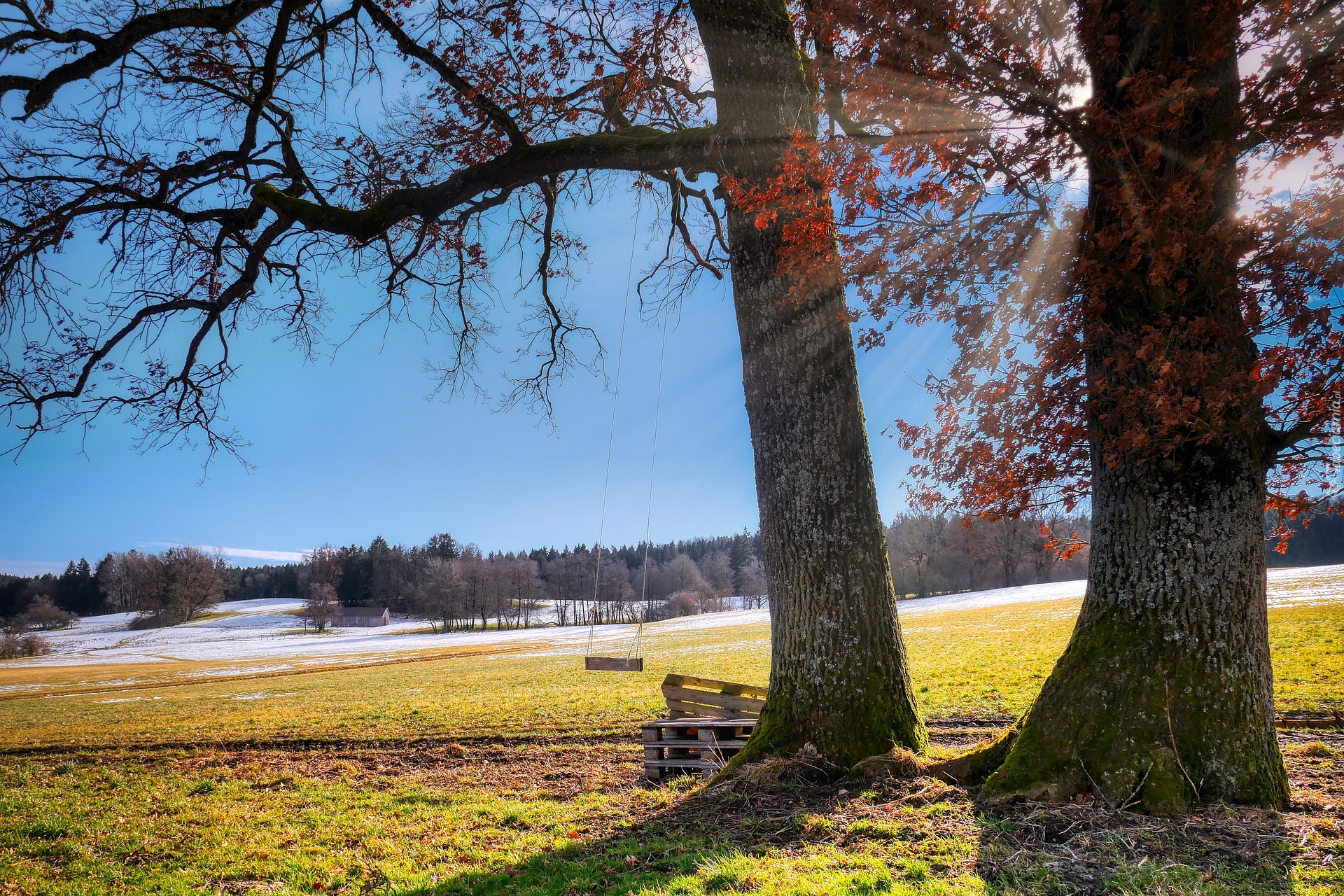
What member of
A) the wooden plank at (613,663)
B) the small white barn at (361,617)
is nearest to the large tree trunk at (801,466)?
the wooden plank at (613,663)

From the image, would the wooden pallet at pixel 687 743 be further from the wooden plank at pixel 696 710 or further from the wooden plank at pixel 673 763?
the wooden plank at pixel 696 710

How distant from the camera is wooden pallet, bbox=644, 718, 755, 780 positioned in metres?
6.83

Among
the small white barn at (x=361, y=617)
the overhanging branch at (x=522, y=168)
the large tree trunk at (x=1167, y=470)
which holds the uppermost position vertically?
the overhanging branch at (x=522, y=168)

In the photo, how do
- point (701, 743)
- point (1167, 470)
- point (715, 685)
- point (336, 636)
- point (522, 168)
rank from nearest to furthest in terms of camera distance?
point (1167, 470) → point (701, 743) → point (522, 168) → point (715, 685) → point (336, 636)

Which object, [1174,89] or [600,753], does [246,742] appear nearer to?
[600,753]

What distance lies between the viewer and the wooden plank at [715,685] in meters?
7.83

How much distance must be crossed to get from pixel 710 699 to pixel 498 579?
88.8 meters

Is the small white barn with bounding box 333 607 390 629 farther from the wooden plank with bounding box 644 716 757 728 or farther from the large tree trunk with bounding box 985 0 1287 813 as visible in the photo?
the large tree trunk with bounding box 985 0 1287 813

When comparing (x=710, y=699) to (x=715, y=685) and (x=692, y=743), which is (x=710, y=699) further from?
(x=692, y=743)

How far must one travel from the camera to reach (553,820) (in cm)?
539

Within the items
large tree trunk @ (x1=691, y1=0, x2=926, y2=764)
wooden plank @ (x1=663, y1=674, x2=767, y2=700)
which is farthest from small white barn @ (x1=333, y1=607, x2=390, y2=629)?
large tree trunk @ (x1=691, y1=0, x2=926, y2=764)

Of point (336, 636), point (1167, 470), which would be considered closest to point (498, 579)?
Result: point (336, 636)

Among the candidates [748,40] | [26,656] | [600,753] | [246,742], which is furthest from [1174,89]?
[26,656]

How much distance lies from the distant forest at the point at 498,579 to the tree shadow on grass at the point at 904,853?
206ft
